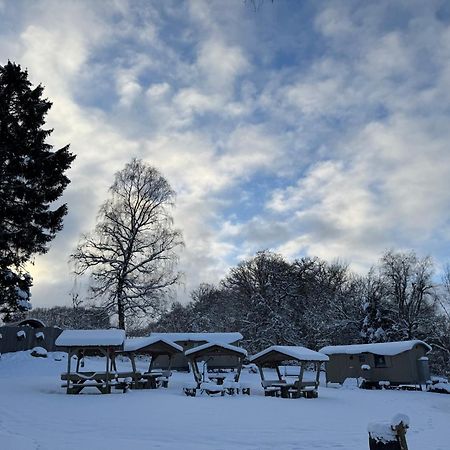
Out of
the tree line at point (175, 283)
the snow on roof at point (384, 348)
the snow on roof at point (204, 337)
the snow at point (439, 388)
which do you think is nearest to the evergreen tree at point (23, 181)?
the tree line at point (175, 283)

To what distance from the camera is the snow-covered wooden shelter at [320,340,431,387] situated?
33.6 metres

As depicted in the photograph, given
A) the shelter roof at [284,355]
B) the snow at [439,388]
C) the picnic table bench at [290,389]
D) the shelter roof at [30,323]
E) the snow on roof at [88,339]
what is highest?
the shelter roof at [30,323]

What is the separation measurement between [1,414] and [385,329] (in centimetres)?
3913

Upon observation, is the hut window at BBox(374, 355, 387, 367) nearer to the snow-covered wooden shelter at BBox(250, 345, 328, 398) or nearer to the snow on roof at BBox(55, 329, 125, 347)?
the snow-covered wooden shelter at BBox(250, 345, 328, 398)

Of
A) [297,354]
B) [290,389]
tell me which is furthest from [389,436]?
[290,389]

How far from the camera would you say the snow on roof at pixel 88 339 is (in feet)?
73.6

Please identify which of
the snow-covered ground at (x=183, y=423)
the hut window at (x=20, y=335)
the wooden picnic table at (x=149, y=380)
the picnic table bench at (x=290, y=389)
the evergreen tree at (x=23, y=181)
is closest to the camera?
the snow-covered ground at (x=183, y=423)

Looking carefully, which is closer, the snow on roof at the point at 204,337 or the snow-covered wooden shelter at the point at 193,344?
the snow-covered wooden shelter at the point at 193,344

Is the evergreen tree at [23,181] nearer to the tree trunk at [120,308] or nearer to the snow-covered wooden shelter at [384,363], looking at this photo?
the tree trunk at [120,308]

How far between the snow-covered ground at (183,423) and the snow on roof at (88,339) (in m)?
2.39

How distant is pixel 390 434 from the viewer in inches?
139

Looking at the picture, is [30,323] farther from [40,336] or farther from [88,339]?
[88,339]

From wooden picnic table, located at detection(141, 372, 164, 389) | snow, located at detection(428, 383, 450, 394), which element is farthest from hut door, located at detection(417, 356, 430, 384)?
wooden picnic table, located at detection(141, 372, 164, 389)

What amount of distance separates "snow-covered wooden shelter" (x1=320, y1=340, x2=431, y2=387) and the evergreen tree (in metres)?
25.3
